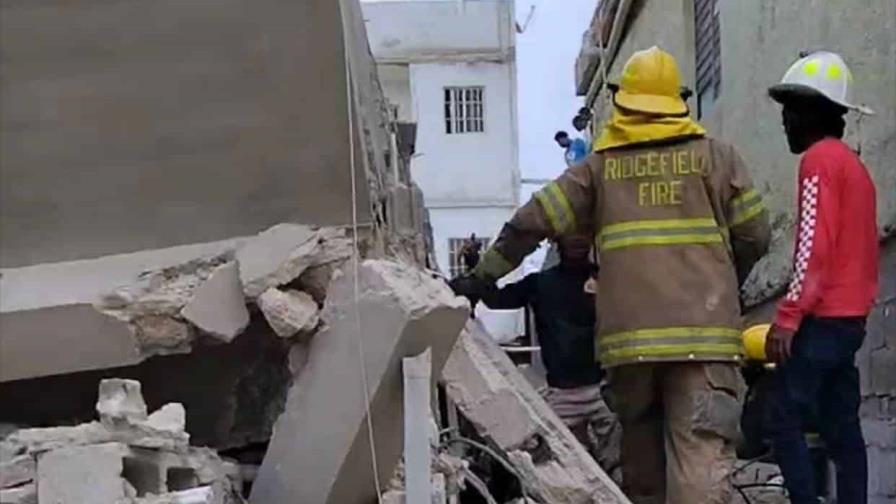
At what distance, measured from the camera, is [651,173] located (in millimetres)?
5277

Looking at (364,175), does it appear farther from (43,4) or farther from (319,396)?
(43,4)

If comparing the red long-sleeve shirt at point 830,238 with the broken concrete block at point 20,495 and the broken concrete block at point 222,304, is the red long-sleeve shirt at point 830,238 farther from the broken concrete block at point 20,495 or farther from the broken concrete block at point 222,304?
the broken concrete block at point 20,495

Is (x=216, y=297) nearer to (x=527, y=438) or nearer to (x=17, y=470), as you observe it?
(x=17, y=470)

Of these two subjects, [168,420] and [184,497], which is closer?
[184,497]

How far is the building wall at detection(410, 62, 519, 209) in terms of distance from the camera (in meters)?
26.7

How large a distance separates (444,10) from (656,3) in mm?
14739

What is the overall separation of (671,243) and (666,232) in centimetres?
5

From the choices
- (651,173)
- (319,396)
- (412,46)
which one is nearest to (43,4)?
(319,396)

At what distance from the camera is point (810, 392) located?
4953 mm

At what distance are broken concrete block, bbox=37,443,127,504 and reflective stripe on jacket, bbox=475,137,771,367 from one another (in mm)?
2514

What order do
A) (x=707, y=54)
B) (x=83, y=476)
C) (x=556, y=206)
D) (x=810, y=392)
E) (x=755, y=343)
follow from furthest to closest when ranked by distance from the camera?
(x=707, y=54)
(x=755, y=343)
(x=556, y=206)
(x=810, y=392)
(x=83, y=476)

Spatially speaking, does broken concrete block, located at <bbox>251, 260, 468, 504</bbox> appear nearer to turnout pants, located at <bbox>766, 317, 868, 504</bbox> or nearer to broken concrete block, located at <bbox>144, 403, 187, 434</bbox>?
broken concrete block, located at <bbox>144, 403, 187, 434</bbox>

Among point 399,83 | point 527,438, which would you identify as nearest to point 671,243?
point 527,438

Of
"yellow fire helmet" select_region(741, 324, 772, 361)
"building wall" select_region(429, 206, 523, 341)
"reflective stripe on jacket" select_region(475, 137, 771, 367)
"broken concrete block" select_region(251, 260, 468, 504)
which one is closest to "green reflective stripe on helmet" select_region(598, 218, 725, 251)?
"reflective stripe on jacket" select_region(475, 137, 771, 367)
